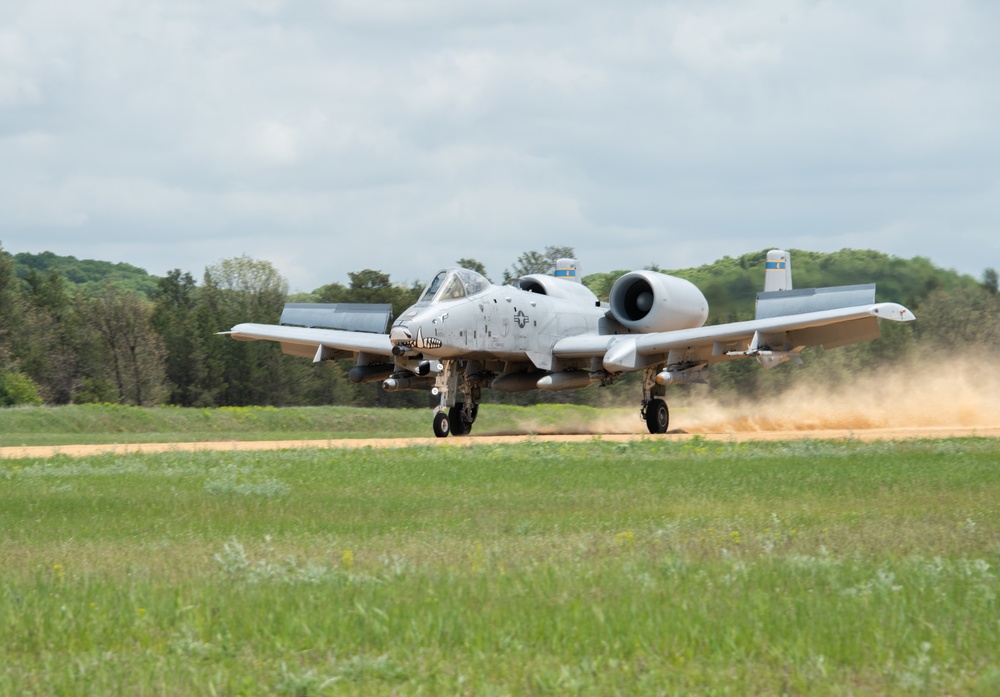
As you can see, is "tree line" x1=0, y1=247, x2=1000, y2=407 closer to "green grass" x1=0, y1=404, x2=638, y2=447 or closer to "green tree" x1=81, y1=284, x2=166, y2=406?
"green tree" x1=81, y1=284, x2=166, y2=406

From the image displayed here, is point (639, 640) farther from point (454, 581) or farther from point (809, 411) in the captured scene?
point (809, 411)

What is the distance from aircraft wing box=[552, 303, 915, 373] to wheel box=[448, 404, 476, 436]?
3018mm

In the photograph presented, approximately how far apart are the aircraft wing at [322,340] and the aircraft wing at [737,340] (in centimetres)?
492

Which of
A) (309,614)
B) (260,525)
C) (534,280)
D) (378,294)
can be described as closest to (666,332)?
(534,280)

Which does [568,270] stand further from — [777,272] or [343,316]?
[343,316]

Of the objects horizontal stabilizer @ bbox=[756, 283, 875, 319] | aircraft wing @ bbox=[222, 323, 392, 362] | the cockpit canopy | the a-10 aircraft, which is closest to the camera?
the a-10 aircraft

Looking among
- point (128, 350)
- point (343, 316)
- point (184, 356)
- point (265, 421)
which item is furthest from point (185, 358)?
point (343, 316)

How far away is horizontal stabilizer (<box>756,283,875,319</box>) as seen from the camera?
93.6 ft

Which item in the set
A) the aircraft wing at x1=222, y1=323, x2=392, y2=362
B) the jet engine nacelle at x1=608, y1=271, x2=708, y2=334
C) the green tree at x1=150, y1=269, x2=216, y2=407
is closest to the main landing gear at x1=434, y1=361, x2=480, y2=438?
the aircraft wing at x1=222, y1=323, x2=392, y2=362

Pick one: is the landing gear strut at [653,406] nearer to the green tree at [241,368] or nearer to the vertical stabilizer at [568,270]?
the vertical stabilizer at [568,270]

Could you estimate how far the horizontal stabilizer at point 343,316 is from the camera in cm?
3356

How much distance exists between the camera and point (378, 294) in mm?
81812

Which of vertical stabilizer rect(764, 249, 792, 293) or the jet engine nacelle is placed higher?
vertical stabilizer rect(764, 249, 792, 293)

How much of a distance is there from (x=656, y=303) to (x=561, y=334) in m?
2.89
